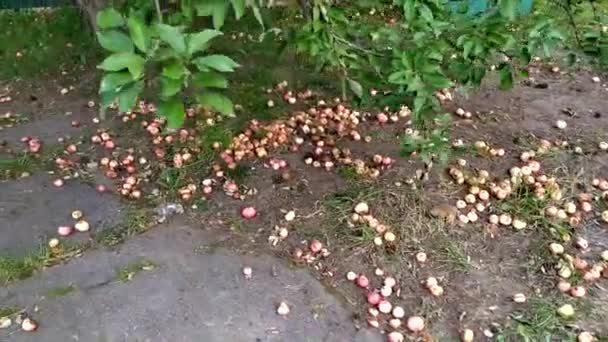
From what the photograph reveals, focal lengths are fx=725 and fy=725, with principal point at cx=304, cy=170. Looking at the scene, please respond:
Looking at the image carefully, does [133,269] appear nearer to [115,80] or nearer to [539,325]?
[115,80]

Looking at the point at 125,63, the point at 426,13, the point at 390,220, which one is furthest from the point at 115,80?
the point at 390,220

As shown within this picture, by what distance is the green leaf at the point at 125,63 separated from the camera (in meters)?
1.64

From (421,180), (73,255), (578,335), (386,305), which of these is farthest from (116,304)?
(578,335)

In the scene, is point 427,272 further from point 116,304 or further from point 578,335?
point 116,304

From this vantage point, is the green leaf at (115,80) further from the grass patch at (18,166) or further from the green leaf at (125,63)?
the grass patch at (18,166)

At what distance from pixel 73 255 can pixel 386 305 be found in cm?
136

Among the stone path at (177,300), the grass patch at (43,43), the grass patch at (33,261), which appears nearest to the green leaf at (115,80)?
the stone path at (177,300)

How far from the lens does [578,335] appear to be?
2723 mm

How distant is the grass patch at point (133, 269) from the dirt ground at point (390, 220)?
→ 0.21ft

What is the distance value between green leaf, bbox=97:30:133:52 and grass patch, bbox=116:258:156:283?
1.48 metres

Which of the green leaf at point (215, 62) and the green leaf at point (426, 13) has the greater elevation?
the green leaf at point (215, 62)

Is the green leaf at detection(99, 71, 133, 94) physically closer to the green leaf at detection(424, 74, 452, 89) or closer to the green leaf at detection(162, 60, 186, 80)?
the green leaf at detection(162, 60, 186, 80)

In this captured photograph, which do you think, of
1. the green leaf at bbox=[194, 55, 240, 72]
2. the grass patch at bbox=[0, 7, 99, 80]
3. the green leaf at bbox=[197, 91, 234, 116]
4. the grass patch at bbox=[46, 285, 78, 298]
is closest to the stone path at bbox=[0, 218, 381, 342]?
the grass patch at bbox=[46, 285, 78, 298]

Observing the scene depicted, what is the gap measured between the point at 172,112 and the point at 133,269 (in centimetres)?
148
